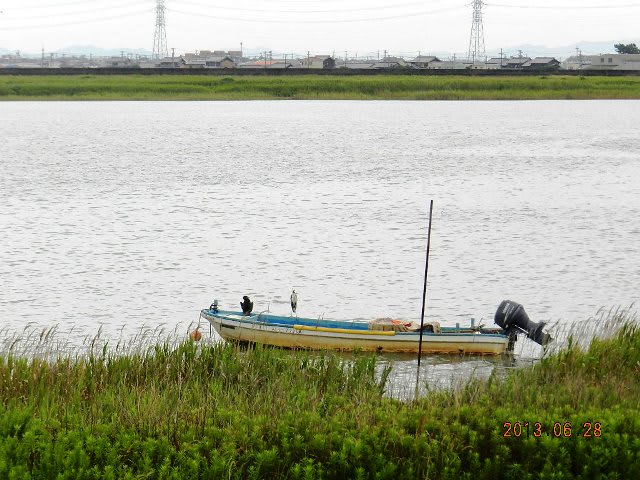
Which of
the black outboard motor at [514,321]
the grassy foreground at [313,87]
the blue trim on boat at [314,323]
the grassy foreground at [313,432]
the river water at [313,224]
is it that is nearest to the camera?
the grassy foreground at [313,432]

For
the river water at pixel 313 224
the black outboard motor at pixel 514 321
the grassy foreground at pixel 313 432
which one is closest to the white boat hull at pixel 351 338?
the black outboard motor at pixel 514 321

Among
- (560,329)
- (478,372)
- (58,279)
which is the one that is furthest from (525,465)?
(58,279)

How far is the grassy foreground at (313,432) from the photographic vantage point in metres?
14.9

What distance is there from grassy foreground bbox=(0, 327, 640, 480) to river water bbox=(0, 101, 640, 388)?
13.6m

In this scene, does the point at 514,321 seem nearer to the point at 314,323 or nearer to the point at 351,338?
the point at 351,338

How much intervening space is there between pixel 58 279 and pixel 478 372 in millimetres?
18526

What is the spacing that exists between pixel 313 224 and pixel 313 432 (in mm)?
36249

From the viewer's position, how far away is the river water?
3506 cm

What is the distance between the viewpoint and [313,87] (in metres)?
136

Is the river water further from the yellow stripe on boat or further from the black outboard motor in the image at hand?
the yellow stripe on boat

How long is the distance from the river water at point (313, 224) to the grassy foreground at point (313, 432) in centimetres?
1361

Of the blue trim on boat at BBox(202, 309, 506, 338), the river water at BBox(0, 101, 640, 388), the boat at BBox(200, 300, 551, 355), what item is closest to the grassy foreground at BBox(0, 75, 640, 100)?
the river water at BBox(0, 101, 640, 388)

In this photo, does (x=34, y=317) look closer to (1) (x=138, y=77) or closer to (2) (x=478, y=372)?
(2) (x=478, y=372)

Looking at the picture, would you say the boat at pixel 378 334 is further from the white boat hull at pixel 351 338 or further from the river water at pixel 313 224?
the river water at pixel 313 224
